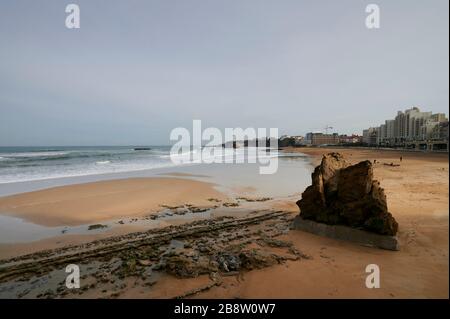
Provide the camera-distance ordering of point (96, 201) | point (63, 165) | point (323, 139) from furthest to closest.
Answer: point (323, 139) < point (63, 165) < point (96, 201)

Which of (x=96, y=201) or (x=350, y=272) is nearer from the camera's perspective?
(x=350, y=272)

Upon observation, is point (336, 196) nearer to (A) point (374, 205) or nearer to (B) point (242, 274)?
(A) point (374, 205)

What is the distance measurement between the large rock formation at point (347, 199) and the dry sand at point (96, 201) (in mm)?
6103

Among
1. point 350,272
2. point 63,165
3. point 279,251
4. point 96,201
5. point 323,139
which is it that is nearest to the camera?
point 350,272

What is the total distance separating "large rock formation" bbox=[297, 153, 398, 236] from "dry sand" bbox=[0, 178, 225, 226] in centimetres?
610

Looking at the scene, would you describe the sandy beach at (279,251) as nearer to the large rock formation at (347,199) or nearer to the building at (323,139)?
the large rock formation at (347,199)

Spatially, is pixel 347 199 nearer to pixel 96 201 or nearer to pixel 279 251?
pixel 279 251

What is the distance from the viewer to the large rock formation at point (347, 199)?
19.3ft

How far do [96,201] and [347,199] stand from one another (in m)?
11.9

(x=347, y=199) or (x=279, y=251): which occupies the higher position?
(x=347, y=199)

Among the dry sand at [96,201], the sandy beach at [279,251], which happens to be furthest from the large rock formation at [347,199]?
the dry sand at [96,201]

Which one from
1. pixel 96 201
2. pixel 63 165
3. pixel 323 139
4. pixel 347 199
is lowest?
pixel 96 201

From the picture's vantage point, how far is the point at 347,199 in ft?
21.3

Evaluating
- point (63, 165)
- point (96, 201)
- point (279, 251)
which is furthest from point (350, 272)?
point (63, 165)
